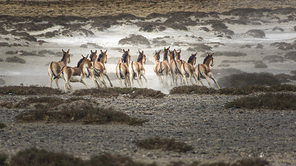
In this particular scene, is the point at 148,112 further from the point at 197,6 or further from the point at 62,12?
the point at 197,6

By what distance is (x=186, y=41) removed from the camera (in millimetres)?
41969

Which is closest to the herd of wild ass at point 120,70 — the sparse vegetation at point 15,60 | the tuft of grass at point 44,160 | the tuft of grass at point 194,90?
the tuft of grass at point 194,90

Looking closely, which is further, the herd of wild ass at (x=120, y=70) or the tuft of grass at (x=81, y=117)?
the herd of wild ass at (x=120, y=70)

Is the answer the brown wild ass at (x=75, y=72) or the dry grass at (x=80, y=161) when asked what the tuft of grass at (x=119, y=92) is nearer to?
the brown wild ass at (x=75, y=72)

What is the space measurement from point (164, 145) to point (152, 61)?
80.9 feet

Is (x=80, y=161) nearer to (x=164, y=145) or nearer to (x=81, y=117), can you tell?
(x=164, y=145)

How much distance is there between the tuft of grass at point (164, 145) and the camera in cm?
779

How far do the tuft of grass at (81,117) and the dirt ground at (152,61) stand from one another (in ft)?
1.06

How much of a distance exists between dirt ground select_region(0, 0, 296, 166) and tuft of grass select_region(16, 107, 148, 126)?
324mm

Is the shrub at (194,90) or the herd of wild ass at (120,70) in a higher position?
the herd of wild ass at (120,70)

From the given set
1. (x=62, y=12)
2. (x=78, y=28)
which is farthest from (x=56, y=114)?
(x=62, y=12)

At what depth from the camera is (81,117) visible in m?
11.0

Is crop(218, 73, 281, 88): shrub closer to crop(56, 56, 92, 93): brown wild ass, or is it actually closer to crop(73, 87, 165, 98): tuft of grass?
crop(73, 87, 165, 98): tuft of grass

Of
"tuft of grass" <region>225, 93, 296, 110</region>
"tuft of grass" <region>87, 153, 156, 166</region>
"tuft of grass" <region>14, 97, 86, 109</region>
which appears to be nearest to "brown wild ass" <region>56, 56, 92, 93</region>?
"tuft of grass" <region>14, 97, 86, 109</region>
